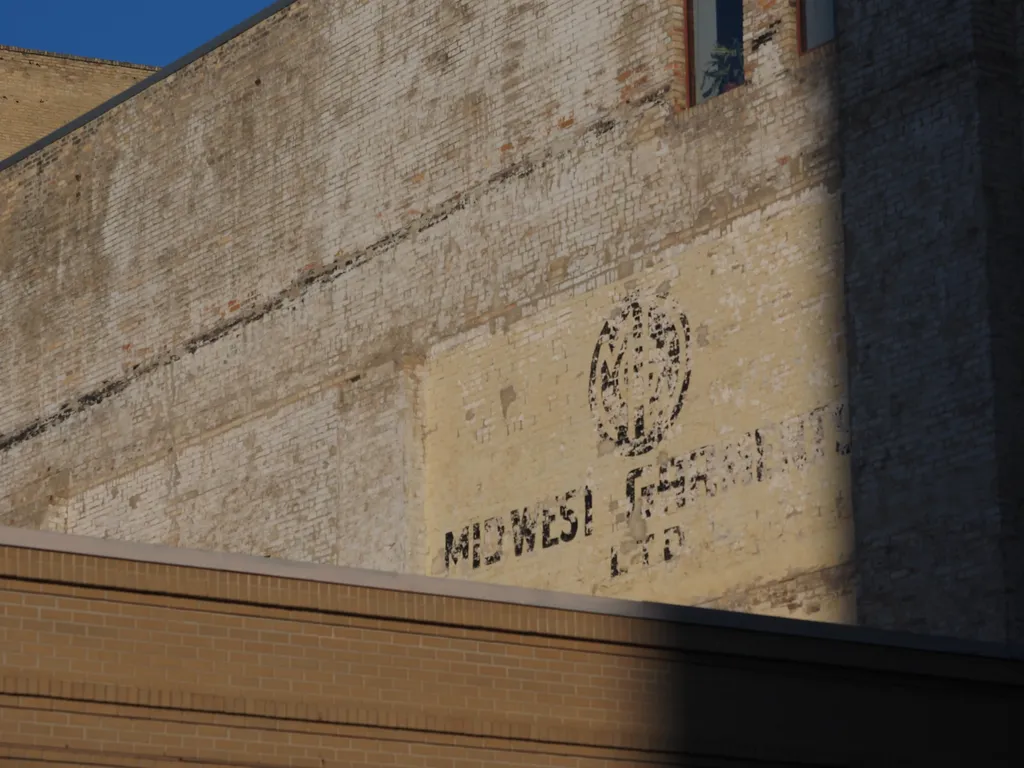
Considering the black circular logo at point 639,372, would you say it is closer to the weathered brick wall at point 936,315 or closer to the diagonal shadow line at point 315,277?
the diagonal shadow line at point 315,277

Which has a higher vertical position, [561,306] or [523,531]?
[561,306]

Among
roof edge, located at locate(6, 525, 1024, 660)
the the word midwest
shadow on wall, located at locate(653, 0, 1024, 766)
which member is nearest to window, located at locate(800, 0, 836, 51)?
shadow on wall, located at locate(653, 0, 1024, 766)

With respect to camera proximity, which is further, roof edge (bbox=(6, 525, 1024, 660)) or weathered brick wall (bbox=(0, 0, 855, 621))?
weathered brick wall (bbox=(0, 0, 855, 621))

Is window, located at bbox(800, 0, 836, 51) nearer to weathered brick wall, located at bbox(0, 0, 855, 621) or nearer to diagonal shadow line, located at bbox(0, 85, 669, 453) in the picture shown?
weathered brick wall, located at bbox(0, 0, 855, 621)

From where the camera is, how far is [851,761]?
14.6 meters

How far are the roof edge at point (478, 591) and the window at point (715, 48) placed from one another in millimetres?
8382

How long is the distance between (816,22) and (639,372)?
3661mm

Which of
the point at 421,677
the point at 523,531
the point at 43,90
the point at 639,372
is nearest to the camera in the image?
the point at 421,677

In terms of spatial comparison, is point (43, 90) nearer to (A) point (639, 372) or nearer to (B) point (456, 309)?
(B) point (456, 309)

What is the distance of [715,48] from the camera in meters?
22.6

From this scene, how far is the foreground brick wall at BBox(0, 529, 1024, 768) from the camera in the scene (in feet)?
40.3

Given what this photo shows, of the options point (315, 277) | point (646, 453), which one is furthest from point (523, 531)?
point (315, 277)

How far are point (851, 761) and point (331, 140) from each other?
13.8m

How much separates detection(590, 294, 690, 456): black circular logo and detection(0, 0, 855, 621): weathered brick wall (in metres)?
→ 0.04
